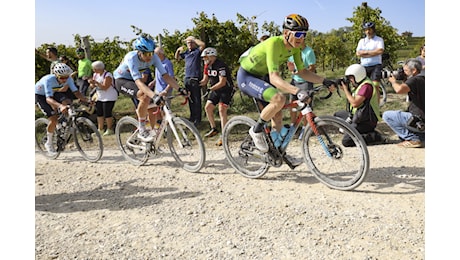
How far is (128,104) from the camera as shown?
37.1 feet

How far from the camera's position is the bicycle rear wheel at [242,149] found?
427 centimetres

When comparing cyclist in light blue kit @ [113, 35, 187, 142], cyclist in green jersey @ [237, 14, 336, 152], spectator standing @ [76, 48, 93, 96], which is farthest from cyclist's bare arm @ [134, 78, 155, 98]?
spectator standing @ [76, 48, 93, 96]

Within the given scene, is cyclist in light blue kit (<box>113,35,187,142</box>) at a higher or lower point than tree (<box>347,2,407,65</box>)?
lower

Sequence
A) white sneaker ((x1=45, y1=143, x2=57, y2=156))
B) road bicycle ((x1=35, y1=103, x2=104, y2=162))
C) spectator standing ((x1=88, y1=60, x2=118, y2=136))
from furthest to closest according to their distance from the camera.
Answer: spectator standing ((x1=88, y1=60, x2=118, y2=136))
white sneaker ((x1=45, y1=143, x2=57, y2=156))
road bicycle ((x1=35, y1=103, x2=104, y2=162))

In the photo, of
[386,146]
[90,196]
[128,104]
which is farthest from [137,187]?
[128,104]

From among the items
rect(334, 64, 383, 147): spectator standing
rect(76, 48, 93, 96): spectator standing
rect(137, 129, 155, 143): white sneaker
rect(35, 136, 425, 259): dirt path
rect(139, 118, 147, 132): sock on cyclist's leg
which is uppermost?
rect(76, 48, 93, 96): spectator standing

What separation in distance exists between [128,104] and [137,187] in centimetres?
740

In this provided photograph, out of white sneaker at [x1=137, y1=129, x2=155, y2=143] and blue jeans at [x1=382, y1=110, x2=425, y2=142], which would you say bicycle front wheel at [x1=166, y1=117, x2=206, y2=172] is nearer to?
white sneaker at [x1=137, y1=129, x2=155, y2=143]

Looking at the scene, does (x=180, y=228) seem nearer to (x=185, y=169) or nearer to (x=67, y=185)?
(x=185, y=169)

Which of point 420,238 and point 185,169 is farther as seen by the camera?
point 185,169

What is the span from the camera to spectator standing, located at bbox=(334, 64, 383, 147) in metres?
5.25

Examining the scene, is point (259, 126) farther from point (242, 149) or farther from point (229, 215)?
point (229, 215)

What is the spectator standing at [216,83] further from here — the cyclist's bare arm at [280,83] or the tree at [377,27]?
the tree at [377,27]

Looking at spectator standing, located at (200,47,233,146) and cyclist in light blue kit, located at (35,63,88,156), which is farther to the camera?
spectator standing, located at (200,47,233,146)
